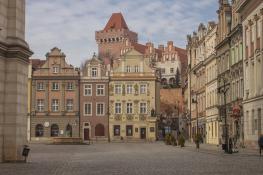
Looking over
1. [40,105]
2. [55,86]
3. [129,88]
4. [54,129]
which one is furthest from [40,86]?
[129,88]

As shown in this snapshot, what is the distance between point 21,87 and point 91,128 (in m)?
68.8

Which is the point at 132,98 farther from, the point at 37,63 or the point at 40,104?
the point at 37,63

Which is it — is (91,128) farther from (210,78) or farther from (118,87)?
(210,78)

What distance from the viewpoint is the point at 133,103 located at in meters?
98.6

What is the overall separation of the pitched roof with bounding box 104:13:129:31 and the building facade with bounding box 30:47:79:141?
312ft

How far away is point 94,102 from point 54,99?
21.9ft

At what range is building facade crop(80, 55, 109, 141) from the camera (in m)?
97.6

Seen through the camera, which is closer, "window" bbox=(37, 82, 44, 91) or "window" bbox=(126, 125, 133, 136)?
"window" bbox=(126, 125, 133, 136)

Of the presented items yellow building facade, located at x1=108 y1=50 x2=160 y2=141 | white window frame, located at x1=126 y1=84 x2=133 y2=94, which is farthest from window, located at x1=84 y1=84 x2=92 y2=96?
white window frame, located at x1=126 y1=84 x2=133 y2=94

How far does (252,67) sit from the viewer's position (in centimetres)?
5131

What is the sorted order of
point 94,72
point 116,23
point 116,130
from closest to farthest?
1. point 116,130
2. point 94,72
3. point 116,23

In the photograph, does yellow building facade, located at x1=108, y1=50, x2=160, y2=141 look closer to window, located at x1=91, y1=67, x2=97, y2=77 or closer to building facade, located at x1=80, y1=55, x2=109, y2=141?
building facade, located at x1=80, y1=55, x2=109, y2=141

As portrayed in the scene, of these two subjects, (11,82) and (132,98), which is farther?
(132,98)

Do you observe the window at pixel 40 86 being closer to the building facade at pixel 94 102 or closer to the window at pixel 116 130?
→ the building facade at pixel 94 102
